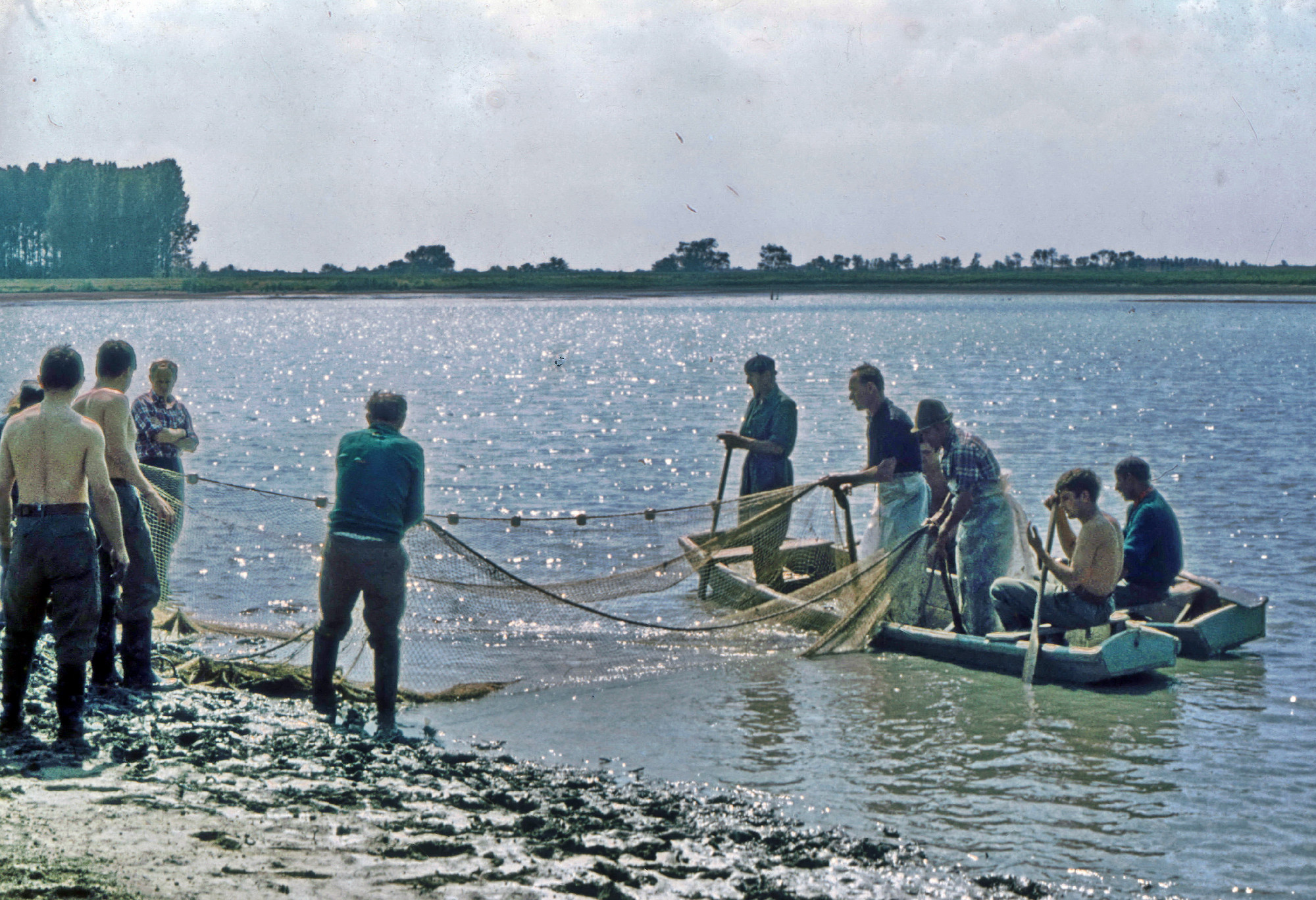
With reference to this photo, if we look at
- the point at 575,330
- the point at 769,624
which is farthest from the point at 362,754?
the point at 575,330

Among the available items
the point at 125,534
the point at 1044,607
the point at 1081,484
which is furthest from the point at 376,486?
the point at 1044,607

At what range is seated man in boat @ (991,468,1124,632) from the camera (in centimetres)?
827

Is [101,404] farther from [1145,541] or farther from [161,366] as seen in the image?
[1145,541]

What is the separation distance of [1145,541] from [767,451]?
9.47 ft

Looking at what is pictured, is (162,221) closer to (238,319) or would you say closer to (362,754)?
(238,319)

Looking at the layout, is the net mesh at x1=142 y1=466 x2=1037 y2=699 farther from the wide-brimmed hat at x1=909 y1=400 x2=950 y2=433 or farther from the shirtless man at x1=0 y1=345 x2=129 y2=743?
the shirtless man at x1=0 y1=345 x2=129 y2=743

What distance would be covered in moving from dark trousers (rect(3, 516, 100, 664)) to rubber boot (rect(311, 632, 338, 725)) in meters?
1.28

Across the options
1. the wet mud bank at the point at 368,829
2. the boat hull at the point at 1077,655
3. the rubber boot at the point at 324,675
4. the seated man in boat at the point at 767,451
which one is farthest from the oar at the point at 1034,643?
the rubber boot at the point at 324,675

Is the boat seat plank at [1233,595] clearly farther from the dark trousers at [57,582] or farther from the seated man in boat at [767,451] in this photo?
the dark trousers at [57,582]

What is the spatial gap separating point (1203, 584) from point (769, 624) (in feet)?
10.6

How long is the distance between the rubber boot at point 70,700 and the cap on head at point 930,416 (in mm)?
5368

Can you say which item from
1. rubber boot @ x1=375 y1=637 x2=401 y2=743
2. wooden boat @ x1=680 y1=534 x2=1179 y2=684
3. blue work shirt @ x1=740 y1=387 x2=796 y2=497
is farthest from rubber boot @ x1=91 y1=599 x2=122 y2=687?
blue work shirt @ x1=740 y1=387 x2=796 y2=497

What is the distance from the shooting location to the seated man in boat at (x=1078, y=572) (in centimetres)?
827

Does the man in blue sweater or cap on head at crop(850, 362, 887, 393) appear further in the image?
cap on head at crop(850, 362, 887, 393)
